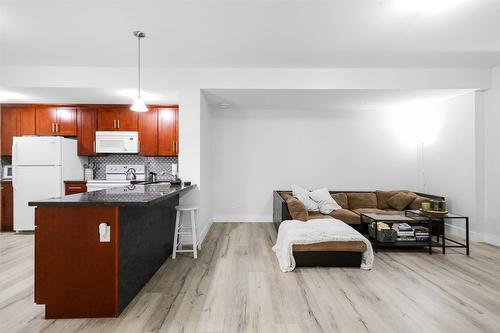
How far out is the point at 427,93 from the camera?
4117mm

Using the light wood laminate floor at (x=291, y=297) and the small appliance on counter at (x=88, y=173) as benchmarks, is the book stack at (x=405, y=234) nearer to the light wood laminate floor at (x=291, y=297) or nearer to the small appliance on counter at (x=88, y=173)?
the light wood laminate floor at (x=291, y=297)

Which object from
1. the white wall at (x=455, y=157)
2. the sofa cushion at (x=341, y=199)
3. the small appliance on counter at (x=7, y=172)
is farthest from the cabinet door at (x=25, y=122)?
the white wall at (x=455, y=157)

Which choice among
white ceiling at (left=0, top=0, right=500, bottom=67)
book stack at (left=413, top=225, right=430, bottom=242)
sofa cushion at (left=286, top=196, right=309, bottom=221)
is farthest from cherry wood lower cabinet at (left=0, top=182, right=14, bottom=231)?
book stack at (left=413, top=225, right=430, bottom=242)

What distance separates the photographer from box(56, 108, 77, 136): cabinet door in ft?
15.6

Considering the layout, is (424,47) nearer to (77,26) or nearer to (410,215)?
(410,215)

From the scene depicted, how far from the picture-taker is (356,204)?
15.9 feet

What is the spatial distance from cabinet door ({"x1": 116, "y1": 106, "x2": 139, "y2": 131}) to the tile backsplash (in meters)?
0.63

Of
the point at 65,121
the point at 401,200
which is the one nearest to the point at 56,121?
the point at 65,121

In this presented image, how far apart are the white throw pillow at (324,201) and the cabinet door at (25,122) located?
5.51 meters

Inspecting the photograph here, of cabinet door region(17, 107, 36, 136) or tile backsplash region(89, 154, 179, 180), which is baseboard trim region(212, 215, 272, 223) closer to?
tile backsplash region(89, 154, 179, 180)

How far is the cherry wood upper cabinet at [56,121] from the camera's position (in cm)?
474

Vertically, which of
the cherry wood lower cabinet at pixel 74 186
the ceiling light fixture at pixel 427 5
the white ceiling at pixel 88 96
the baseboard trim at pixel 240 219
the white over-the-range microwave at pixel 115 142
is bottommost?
the baseboard trim at pixel 240 219

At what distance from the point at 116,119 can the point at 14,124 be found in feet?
6.32

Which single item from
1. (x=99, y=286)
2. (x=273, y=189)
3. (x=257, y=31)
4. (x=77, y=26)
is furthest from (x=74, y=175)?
(x=257, y=31)
